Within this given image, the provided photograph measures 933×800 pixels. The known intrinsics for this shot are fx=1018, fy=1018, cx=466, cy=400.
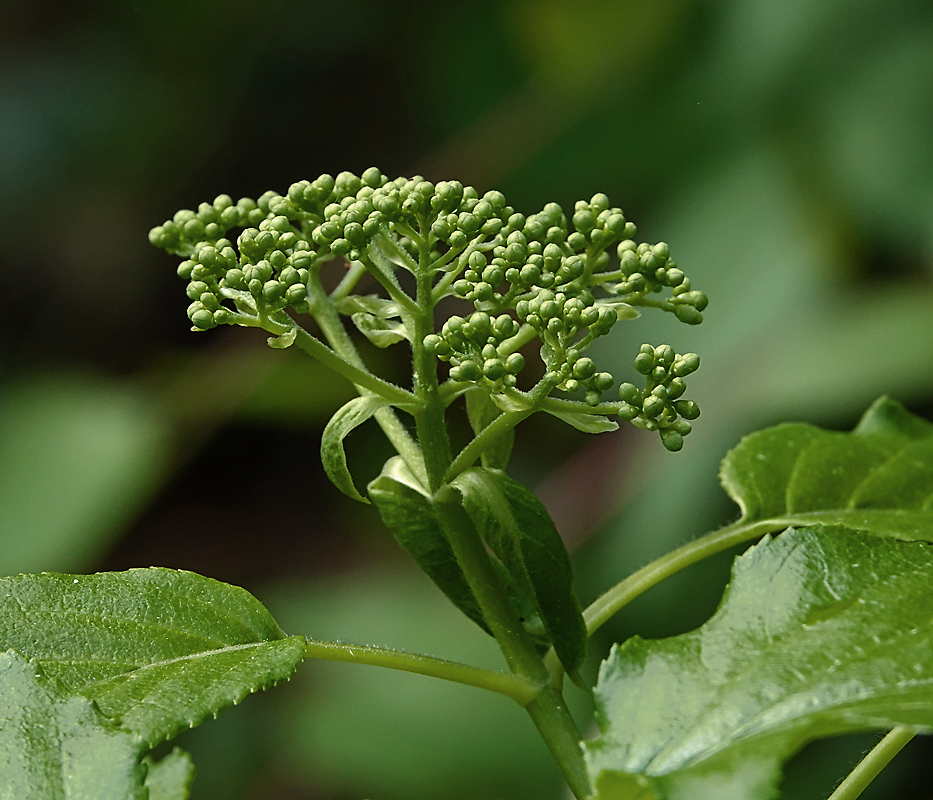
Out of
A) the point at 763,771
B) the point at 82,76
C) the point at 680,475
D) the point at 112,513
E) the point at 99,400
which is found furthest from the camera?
the point at 82,76

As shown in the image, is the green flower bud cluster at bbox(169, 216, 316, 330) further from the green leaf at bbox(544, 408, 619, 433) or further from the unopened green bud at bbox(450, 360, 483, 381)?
the green leaf at bbox(544, 408, 619, 433)

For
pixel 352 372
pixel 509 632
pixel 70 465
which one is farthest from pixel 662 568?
pixel 70 465

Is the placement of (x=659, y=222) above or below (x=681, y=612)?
above

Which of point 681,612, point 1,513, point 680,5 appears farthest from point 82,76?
point 681,612

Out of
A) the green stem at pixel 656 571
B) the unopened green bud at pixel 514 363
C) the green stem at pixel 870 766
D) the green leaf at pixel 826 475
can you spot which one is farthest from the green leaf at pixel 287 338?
the green stem at pixel 870 766

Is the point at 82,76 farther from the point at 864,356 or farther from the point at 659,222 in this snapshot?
the point at 864,356

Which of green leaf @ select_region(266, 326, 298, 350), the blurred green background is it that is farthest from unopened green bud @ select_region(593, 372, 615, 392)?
the blurred green background
